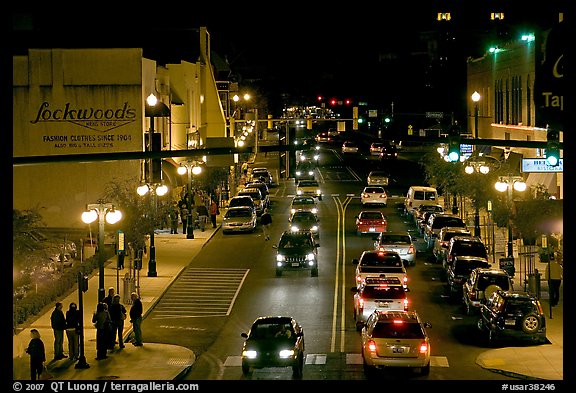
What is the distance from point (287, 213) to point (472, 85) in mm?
31989

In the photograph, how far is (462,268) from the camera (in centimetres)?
3738

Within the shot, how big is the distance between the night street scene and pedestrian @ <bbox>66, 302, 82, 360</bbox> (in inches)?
3.2

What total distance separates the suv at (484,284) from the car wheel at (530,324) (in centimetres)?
361

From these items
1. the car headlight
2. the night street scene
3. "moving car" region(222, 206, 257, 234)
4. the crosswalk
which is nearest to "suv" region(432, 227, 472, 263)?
the night street scene

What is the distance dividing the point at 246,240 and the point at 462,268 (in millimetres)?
17964

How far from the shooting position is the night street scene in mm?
25422

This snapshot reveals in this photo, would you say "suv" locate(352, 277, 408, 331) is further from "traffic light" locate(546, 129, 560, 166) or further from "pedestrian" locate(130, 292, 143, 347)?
"traffic light" locate(546, 129, 560, 166)

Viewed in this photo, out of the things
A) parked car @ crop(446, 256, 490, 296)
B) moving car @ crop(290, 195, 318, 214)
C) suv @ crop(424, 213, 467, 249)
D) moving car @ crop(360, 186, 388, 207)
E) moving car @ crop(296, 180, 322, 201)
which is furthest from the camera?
moving car @ crop(296, 180, 322, 201)

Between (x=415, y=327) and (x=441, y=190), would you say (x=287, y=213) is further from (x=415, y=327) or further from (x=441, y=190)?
(x=415, y=327)

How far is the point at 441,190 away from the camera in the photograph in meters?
74.1

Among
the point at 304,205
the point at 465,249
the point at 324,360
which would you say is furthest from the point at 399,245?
the point at 304,205

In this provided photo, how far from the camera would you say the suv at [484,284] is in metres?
32.9

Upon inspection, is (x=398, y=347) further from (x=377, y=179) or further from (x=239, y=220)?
(x=377, y=179)
